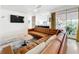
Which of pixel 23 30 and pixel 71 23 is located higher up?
pixel 71 23

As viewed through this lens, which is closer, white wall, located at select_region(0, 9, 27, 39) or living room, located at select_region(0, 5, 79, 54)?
living room, located at select_region(0, 5, 79, 54)

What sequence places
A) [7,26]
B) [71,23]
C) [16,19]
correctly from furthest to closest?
[71,23] → [16,19] → [7,26]

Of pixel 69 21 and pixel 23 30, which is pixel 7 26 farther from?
pixel 69 21

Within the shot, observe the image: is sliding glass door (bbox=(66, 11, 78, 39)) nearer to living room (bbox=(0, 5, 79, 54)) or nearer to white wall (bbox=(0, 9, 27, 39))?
living room (bbox=(0, 5, 79, 54))

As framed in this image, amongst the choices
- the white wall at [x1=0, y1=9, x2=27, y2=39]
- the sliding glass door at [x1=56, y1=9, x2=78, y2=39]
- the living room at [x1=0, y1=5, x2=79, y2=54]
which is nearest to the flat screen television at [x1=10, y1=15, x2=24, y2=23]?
the living room at [x1=0, y1=5, x2=79, y2=54]

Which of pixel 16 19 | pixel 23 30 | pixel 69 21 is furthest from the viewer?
pixel 69 21

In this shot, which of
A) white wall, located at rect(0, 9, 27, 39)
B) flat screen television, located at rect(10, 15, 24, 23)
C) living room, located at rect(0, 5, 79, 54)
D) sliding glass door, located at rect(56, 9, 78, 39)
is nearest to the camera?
living room, located at rect(0, 5, 79, 54)

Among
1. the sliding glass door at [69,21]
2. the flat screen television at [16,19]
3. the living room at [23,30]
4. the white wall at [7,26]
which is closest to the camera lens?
the living room at [23,30]

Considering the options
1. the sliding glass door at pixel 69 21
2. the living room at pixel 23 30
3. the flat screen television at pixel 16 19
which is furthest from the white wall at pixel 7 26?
the sliding glass door at pixel 69 21

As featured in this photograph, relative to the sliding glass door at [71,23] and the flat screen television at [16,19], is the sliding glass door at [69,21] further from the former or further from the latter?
the flat screen television at [16,19]

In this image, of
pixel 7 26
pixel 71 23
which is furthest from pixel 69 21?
pixel 7 26
